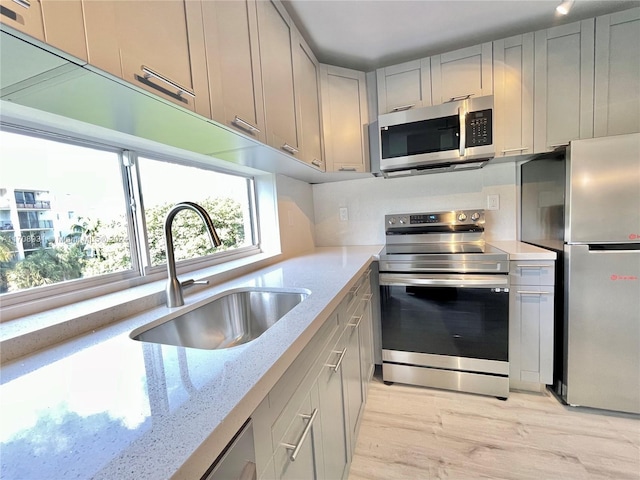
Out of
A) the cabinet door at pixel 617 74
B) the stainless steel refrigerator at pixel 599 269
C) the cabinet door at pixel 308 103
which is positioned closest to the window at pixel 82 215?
the cabinet door at pixel 308 103

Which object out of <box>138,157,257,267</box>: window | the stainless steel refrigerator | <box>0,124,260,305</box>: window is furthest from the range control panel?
<box>0,124,260,305</box>: window

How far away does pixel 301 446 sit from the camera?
28.6 inches

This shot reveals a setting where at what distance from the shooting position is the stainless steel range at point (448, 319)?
1.67 meters

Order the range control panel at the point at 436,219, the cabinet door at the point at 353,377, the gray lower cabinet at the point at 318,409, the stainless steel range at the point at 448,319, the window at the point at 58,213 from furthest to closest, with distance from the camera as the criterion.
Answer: the range control panel at the point at 436,219, the stainless steel range at the point at 448,319, the cabinet door at the point at 353,377, the window at the point at 58,213, the gray lower cabinet at the point at 318,409

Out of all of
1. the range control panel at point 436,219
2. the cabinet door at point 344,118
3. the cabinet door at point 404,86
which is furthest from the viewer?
the range control panel at point 436,219

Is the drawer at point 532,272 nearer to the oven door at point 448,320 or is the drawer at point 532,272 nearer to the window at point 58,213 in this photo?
the oven door at point 448,320

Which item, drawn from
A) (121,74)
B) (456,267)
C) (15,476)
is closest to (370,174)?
(456,267)

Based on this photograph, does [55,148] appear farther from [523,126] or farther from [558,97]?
[558,97]

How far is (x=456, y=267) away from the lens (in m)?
1.69

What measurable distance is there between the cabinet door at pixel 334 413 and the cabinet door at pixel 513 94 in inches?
67.8

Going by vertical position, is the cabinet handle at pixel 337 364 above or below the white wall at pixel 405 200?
below

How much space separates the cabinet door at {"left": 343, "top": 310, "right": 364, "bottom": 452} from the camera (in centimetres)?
123

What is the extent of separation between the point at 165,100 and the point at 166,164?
73 cm

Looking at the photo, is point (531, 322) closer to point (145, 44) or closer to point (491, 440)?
point (491, 440)
